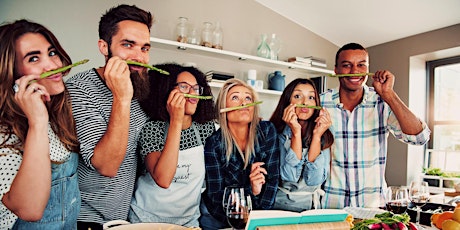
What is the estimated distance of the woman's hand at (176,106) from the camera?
62.7 inches

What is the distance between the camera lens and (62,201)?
1.29m

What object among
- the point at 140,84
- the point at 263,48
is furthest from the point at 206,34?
the point at 140,84

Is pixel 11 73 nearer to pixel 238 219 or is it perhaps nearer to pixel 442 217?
pixel 238 219

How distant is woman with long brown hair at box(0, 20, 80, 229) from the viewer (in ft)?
3.55

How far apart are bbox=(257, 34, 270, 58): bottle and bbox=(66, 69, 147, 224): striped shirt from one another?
2.64m

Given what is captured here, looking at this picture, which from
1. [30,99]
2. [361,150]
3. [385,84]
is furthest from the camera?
[361,150]

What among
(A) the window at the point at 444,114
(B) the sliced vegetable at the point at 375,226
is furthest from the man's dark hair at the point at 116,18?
(A) the window at the point at 444,114

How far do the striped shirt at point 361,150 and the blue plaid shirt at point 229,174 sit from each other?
0.48 meters

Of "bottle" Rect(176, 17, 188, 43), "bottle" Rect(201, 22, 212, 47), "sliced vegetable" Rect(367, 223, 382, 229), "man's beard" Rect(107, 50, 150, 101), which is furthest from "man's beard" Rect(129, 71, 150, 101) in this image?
"bottle" Rect(201, 22, 212, 47)

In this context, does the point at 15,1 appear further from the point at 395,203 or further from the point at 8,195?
the point at 395,203

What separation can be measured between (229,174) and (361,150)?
2.98ft

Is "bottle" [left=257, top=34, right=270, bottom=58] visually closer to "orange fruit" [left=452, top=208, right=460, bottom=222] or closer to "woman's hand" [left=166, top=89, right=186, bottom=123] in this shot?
"woman's hand" [left=166, top=89, right=186, bottom=123]

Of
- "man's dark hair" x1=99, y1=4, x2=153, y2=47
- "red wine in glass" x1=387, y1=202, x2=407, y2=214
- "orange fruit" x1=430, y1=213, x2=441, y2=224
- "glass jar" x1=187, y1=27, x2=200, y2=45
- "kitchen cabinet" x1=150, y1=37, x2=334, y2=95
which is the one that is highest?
"glass jar" x1=187, y1=27, x2=200, y2=45

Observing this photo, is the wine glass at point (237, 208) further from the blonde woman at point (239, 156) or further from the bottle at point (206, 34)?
the bottle at point (206, 34)
